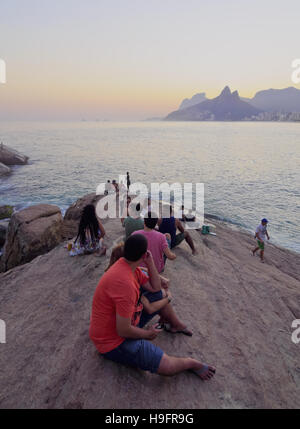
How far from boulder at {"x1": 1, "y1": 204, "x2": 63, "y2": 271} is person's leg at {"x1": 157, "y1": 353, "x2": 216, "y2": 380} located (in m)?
7.93

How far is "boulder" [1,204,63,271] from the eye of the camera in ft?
32.1

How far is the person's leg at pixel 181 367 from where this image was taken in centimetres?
331

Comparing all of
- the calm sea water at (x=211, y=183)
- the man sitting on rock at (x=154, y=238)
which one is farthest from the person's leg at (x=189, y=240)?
the calm sea water at (x=211, y=183)

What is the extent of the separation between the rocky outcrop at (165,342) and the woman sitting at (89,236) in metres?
0.27

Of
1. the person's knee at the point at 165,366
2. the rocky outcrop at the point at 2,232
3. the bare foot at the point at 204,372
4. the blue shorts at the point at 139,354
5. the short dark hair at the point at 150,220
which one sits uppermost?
the short dark hair at the point at 150,220

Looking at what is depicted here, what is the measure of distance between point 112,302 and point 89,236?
4660mm

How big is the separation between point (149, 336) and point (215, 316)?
2593mm

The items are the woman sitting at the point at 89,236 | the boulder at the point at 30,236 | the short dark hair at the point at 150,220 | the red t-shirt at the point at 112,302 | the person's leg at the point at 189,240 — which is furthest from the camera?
the boulder at the point at 30,236

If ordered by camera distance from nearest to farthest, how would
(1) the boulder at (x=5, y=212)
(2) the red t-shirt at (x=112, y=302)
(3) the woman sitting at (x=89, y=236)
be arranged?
(2) the red t-shirt at (x=112, y=302)
(3) the woman sitting at (x=89, y=236)
(1) the boulder at (x=5, y=212)

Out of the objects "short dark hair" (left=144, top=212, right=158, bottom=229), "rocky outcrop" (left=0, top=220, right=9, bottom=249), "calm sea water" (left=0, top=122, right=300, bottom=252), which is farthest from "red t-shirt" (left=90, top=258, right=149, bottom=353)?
"calm sea water" (left=0, top=122, right=300, bottom=252)


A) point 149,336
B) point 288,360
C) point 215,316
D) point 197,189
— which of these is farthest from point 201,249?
point 197,189

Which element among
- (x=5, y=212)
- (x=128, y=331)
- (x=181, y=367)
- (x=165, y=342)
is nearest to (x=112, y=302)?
(x=128, y=331)

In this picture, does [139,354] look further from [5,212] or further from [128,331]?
[5,212]

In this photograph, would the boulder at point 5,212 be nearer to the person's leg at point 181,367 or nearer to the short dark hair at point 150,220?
the short dark hair at point 150,220
